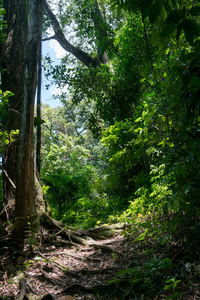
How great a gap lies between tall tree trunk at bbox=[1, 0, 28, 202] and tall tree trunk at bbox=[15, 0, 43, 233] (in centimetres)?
56

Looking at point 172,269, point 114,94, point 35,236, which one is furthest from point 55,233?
point 114,94

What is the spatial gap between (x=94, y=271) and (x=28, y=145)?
2.37m

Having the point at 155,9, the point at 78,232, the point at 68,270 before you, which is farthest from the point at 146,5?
the point at 78,232

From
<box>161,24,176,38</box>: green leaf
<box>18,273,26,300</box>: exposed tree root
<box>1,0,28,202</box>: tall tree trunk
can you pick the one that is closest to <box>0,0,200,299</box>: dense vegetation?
<box>161,24,176,38</box>: green leaf

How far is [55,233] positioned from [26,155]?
1846mm

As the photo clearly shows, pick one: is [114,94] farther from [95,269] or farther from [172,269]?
[172,269]

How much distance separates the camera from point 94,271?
147 inches

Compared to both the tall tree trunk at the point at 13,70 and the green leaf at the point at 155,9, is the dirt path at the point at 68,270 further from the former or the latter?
the green leaf at the point at 155,9

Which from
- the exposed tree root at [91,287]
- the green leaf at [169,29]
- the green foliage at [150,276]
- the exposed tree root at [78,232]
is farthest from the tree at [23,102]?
the green leaf at [169,29]

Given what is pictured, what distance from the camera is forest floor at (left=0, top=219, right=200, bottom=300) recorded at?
246 cm

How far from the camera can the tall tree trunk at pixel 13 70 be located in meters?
4.82

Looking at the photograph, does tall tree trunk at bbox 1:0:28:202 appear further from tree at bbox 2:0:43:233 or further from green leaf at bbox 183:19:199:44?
green leaf at bbox 183:19:199:44

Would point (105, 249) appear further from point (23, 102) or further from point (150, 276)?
point (23, 102)

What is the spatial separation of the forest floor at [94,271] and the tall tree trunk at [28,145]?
42 centimetres
